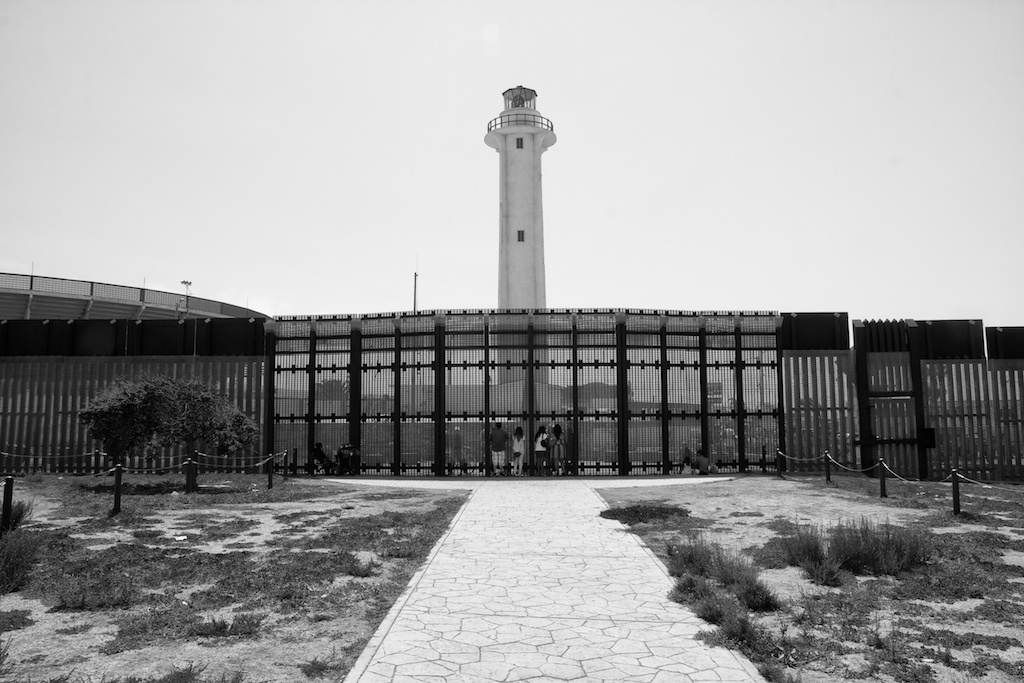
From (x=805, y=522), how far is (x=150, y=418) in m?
14.2

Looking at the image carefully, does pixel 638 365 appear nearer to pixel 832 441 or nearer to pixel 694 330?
pixel 694 330

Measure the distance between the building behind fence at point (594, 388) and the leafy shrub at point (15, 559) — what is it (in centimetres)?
1289

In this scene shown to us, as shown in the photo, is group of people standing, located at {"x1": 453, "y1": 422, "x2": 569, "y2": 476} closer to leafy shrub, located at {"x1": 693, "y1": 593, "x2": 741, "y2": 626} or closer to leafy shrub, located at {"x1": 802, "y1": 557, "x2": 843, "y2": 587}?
leafy shrub, located at {"x1": 802, "y1": 557, "x2": 843, "y2": 587}

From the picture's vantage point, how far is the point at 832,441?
21.6m

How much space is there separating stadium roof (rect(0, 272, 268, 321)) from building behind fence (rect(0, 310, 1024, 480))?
1456cm

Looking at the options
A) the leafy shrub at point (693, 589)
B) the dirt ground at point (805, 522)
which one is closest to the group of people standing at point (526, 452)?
the dirt ground at point (805, 522)

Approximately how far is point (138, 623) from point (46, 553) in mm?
3795

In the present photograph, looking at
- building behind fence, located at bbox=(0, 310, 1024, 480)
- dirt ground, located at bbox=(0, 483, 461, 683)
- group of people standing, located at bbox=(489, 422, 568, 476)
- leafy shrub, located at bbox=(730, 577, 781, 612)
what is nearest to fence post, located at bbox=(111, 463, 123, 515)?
dirt ground, located at bbox=(0, 483, 461, 683)

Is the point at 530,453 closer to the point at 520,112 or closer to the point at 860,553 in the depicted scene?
the point at 860,553

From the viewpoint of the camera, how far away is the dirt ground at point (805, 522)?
593 centimetres

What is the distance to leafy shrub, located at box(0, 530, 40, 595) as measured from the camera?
8.19 metres

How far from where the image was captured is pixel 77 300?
37250mm

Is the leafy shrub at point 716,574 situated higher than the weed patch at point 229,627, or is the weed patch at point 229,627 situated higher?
the leafy shrub at point 716,574

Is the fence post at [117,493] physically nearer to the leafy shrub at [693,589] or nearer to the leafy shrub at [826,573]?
A: the leafy shrub at [693,589]
